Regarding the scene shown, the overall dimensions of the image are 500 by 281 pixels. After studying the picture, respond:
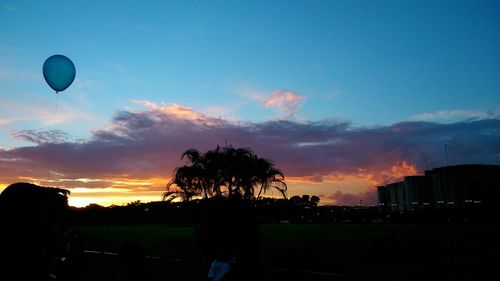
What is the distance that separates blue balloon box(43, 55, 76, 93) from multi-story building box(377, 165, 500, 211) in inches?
5725

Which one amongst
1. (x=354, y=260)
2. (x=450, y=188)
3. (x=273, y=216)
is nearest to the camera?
(x=354, y=260)

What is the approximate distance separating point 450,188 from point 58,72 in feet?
547

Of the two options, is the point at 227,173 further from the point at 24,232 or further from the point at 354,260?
the point at 24,232

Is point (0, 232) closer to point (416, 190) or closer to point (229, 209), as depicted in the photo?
point (229, 209)

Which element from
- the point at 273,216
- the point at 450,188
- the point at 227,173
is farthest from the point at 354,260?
the point at 450,188

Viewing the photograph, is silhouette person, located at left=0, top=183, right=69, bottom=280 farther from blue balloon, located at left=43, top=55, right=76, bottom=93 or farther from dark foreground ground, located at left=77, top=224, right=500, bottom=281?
blue balloon, located at left=43, top=55, right=76, bottom=93

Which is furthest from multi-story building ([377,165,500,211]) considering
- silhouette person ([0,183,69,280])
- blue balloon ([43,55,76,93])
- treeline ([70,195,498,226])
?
silhouette person ([0,183,69,280])

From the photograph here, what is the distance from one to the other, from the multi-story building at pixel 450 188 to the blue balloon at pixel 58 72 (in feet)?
477

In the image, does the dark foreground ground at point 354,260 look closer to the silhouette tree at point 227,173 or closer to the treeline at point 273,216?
the silhouette tree at point 227,173

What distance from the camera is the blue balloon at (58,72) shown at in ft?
33.1

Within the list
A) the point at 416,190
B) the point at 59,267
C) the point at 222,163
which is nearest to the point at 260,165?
the point at 222,163

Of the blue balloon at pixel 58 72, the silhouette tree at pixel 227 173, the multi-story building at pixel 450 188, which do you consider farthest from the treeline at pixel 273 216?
the multi-story building at pixel 450 188

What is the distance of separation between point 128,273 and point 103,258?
25.0 feet

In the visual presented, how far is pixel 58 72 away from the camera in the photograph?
412 inches
